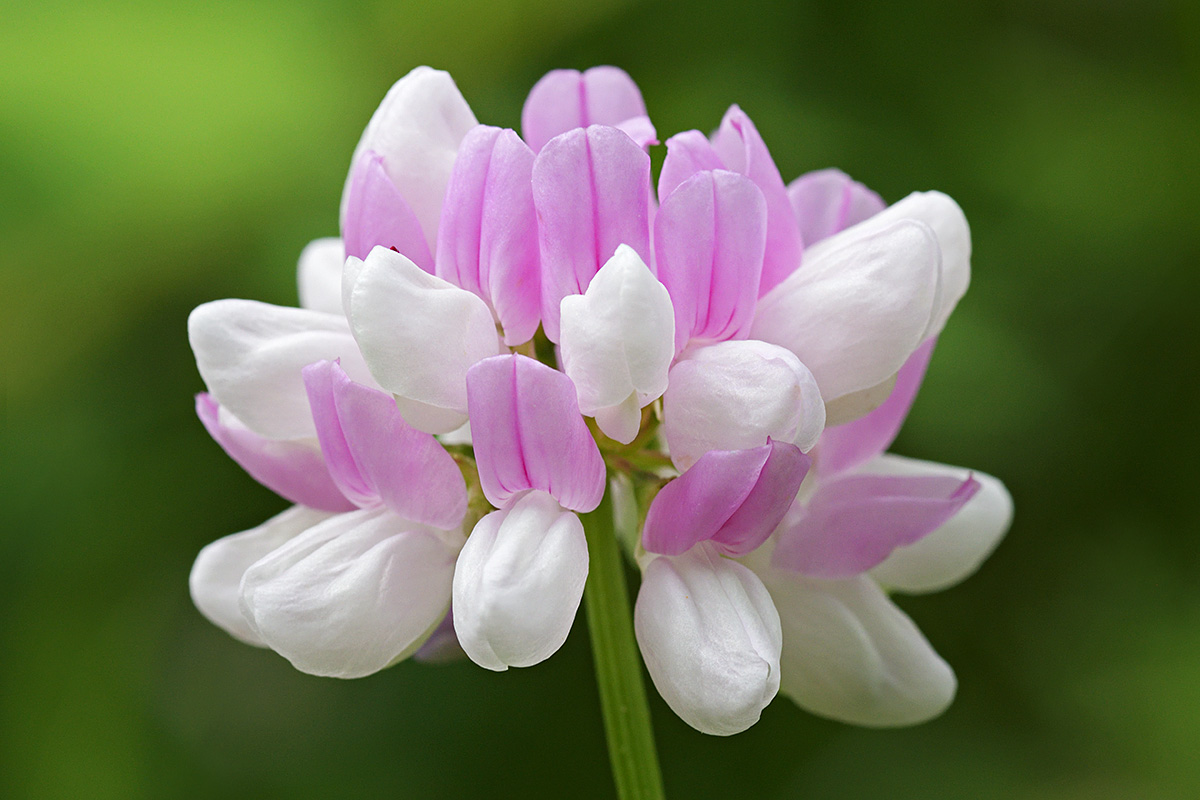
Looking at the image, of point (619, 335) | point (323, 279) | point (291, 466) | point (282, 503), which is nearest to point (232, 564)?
point (291, 466)

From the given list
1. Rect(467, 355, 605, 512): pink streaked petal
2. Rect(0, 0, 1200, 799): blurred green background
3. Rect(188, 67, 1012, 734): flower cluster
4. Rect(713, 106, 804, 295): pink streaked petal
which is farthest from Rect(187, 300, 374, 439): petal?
Rect(0, 0, 1200, 799): blurred green background

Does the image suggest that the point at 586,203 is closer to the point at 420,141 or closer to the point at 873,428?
the point at 420,141

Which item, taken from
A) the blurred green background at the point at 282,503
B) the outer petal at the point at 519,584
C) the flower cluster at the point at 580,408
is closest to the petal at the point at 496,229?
the flower cluster at the point at 580,408

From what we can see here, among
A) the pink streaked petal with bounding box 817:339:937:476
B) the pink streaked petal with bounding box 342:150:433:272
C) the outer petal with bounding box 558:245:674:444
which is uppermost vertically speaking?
the pink streaked petal with bounding box 342:150:433:272

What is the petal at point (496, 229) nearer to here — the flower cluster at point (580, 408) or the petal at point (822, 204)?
the flower cluster at point (580, 408)

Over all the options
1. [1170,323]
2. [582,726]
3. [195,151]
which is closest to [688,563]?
[582,726]

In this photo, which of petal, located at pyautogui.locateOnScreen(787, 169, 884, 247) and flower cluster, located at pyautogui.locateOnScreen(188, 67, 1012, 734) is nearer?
flower cluster, located at pyautogui.locateOnScreen(188, 67, 1012, 734)

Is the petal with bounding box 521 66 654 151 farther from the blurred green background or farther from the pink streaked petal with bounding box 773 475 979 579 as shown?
the blurred green background

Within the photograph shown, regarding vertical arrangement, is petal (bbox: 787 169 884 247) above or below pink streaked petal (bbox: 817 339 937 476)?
above
